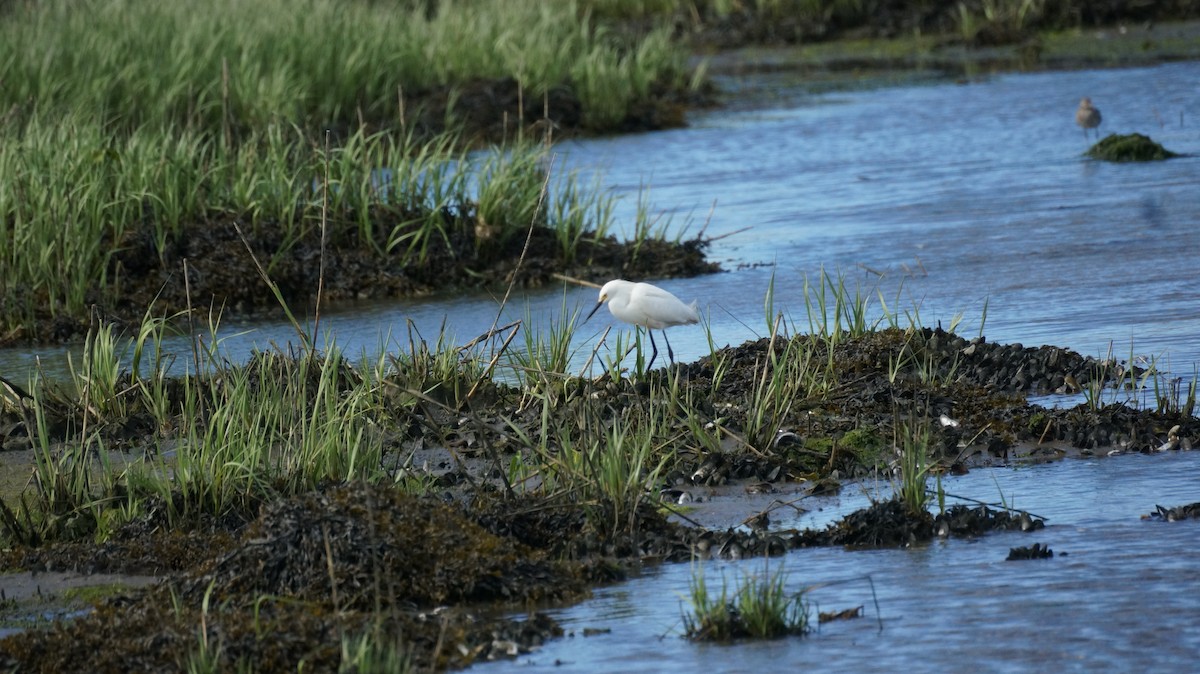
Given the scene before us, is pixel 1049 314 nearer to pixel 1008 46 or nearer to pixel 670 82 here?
pixel 670 82

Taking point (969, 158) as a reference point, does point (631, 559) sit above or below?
below

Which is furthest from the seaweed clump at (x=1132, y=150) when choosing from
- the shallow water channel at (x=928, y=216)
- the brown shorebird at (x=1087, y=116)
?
the brown shorebird at (x=1087, y=116)

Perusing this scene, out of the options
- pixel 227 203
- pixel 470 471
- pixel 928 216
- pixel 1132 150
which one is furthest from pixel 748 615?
pixel 1132 150

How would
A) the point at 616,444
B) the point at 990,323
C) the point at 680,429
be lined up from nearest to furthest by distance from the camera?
the point at 616,444
the point at 680,429
the point at 990,323

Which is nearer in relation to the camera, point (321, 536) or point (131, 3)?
point (321, 536)

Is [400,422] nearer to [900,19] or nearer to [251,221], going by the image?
[251,221]

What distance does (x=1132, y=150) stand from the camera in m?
15.2

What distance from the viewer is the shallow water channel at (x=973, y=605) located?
4992 mm

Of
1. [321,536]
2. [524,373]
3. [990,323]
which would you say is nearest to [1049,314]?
[990,323]

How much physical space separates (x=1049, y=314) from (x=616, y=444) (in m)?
4.37

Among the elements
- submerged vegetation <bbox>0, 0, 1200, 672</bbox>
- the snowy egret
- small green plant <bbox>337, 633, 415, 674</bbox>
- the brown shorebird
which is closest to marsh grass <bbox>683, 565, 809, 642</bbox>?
submerged vegetation <bbox>0, 0, 1200, 672</bbox>

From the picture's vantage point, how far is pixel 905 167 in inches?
632

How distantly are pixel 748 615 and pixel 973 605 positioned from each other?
2.49 feet

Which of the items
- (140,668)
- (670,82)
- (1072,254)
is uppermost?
(670,82)
